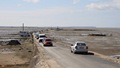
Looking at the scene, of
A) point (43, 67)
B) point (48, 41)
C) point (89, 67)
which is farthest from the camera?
point (48, 41)

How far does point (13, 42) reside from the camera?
80.0m

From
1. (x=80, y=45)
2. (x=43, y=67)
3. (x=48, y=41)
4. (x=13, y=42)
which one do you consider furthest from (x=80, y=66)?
(x=13, y=42)

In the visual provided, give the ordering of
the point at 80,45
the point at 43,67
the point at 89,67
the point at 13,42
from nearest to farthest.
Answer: the point at 89,67, the point at 43,67, the point at 80,45, the point at 13,42

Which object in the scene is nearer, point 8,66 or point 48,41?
point 8,66

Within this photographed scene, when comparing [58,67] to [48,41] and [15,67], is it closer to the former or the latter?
[15,67]


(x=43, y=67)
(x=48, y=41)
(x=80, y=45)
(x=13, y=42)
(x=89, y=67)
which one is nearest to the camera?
(x=89, y=67)

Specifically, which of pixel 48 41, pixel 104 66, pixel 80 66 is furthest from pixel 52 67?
pixel 48 41

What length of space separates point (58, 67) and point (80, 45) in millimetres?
13885

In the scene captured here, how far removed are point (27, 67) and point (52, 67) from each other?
14.7 metres

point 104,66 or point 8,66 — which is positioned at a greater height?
point 104,66

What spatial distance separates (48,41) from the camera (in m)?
55.5

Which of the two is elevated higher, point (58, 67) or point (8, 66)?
point (58, 67)

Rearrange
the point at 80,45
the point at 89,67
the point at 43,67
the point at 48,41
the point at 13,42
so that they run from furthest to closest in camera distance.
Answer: the point at 13,42 < the point at 48,41 < the point at 80,45 < the point at 43,67 < the point at 89,67

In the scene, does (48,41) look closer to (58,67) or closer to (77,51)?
(77,51)
